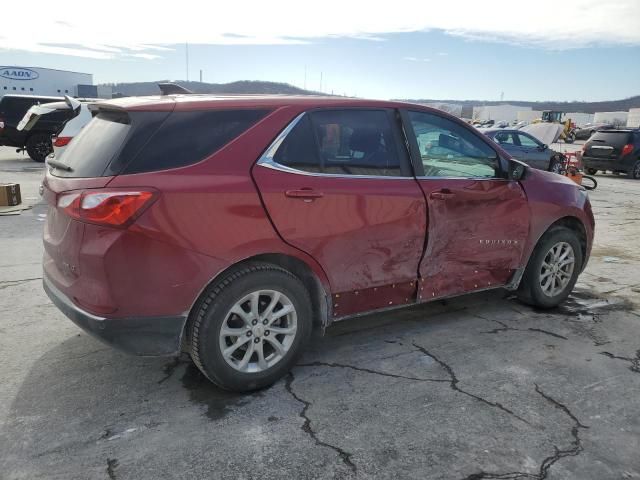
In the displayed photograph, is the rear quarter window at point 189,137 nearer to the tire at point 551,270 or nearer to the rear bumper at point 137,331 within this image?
the rear bumper at point 137,331

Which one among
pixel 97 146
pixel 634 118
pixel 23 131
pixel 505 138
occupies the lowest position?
pixel 23 131

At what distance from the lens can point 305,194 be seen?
10.2 ft

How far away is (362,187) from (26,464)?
2.32 m

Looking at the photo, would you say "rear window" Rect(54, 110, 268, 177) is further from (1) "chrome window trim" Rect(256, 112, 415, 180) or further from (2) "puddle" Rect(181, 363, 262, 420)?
(2) "puddle" Rect(181, 363, 262, 420)

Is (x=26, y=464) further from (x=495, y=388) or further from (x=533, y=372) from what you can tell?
(x=533, y=372)

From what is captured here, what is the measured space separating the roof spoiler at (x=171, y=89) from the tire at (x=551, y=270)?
3076mm

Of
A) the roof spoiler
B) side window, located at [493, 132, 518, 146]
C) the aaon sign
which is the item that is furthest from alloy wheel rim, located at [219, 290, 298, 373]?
the aaon sign

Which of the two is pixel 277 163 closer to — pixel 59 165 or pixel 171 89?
pixel 171 89

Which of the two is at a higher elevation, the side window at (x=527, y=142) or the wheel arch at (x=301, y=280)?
the side window at (x=527, y=142)

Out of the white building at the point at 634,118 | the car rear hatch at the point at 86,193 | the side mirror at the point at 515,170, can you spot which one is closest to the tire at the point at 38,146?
the car rear hatch at the point at 86,193

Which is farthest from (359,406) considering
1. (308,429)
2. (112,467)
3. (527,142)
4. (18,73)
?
(18,73)

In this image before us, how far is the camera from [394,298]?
3695 mm

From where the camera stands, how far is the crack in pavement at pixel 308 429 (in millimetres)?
2543

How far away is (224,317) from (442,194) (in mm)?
1758
